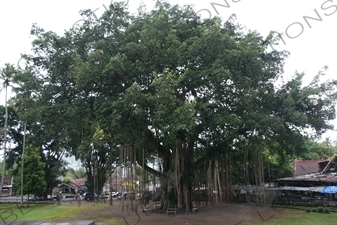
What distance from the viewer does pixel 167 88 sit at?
41.9 ft

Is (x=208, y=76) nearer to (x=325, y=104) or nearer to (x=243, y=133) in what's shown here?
(x=243, y=133)

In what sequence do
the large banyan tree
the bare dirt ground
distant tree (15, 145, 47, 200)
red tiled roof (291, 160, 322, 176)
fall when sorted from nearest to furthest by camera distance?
the large banyan tree → the bare dirt ground → distant tree (15, 145, 47, 200) → red tiled roof (291, 160, 322, 176)

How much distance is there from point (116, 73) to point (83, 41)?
3483 mm

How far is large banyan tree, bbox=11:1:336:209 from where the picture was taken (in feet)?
45.7

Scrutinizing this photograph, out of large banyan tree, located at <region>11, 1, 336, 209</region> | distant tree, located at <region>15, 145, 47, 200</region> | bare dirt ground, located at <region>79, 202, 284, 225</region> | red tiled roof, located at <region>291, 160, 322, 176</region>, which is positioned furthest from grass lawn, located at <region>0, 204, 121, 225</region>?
red tiled roof, located at <region>291, 160, 322, 176</region>

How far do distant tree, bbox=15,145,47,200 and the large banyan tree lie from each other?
39.3 ft

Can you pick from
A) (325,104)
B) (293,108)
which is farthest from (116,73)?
(325,104)

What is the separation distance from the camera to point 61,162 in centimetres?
3616

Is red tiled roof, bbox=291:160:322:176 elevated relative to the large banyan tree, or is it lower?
lower

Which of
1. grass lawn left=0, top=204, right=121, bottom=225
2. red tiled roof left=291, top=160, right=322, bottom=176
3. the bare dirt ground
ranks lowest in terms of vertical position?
the bare dirt ground

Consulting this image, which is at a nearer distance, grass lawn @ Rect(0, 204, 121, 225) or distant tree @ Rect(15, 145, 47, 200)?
grass lawn @ Rect(0, 204, 121, 225)

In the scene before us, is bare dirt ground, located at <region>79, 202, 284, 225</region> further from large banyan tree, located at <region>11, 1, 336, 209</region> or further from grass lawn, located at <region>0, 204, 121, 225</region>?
large banyan tree, located at <region>11, 1, 336, 209</region>

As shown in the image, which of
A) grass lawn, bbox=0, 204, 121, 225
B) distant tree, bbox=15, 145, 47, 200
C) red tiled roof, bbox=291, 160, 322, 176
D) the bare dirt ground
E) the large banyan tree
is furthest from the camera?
red tiled roof, bbox=291, 160, 322, 176

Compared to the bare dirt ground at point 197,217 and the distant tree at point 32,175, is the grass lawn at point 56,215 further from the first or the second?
the distant tree at point 32,175
